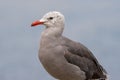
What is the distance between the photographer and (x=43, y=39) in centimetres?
1058

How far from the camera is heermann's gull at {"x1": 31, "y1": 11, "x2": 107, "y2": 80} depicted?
1044 centimetres

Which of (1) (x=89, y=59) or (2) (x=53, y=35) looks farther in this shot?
(1) (x=89, y=59)

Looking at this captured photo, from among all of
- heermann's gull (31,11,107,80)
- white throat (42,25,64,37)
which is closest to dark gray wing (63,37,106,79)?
heermann's gull (31,11,107,80)

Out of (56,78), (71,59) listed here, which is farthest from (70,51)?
(56,78)

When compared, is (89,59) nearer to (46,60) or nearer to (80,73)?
(80,73)

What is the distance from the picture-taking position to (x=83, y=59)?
1158 cm

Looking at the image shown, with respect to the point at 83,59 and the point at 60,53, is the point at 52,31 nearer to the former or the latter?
the point at 60,53

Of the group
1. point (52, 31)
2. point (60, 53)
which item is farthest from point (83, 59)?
point (52, 31)

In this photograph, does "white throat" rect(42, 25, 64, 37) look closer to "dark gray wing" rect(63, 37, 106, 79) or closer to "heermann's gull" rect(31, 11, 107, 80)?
"heermann's gull" rect(31, 11, 107, 80)

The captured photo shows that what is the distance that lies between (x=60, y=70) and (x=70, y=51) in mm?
878

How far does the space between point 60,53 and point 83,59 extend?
1.18 metres

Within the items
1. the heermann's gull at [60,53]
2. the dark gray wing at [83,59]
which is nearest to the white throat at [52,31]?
the heermann's gull at [60,53]

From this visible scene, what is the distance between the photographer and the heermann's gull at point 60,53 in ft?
34.2

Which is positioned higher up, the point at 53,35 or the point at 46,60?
the point at 53,35
